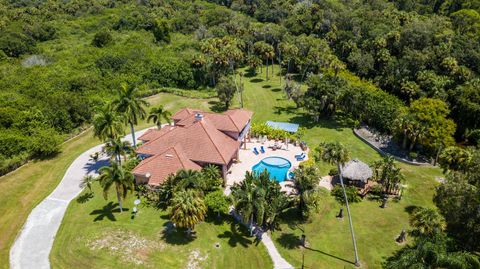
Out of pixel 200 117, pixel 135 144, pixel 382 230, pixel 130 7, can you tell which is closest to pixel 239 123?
pixel 200 117

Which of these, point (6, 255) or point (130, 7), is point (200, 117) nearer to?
point (6, 255)

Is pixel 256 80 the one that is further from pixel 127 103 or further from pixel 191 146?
pixel 191 146

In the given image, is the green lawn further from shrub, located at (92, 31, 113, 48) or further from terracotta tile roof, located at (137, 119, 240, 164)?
shrub, located at (92, 31, 113, 48)

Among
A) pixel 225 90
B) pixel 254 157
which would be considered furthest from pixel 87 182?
pixel 225 90

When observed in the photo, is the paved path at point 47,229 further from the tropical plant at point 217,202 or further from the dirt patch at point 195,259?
the dirt patch at point 195,259

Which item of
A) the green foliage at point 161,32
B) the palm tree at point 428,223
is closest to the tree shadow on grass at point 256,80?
the green foliage at point 161,32

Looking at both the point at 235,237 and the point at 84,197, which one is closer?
the point at 235,237
